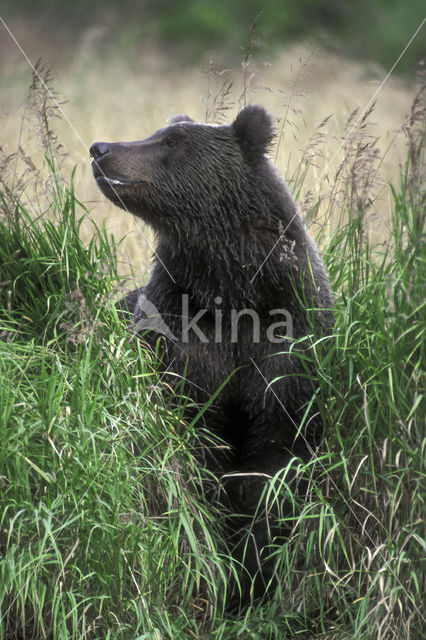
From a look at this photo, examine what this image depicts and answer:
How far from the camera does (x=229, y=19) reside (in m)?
13.5

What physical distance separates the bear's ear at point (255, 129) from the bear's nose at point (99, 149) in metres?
0.73

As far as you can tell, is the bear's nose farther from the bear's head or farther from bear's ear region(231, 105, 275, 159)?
bear's ear region(231, 105, 275, 159)

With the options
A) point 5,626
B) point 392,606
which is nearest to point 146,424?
point 5,626

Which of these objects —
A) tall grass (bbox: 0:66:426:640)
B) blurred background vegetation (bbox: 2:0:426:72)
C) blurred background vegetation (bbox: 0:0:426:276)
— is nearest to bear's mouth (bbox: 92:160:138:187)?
blurred background vegetation (bbox: 0:0:426:276)

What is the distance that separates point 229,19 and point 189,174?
33.5 ft

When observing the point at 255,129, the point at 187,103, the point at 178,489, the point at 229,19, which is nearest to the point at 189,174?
the point at 255,129

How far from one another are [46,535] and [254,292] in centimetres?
171

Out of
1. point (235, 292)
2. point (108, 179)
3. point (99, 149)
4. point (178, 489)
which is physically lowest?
point (178, 489)

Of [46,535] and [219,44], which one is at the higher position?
[219,44]

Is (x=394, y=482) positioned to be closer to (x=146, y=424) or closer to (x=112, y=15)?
(x=146, y=424)

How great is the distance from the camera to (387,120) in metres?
8.61

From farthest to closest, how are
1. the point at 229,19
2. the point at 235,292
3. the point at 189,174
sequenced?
the point at 229,19, the point at 189,174, the point at 235,292

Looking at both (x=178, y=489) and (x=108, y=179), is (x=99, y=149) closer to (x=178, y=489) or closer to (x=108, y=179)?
(x=108, y=179)

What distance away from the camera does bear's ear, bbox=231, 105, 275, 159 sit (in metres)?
4.27
